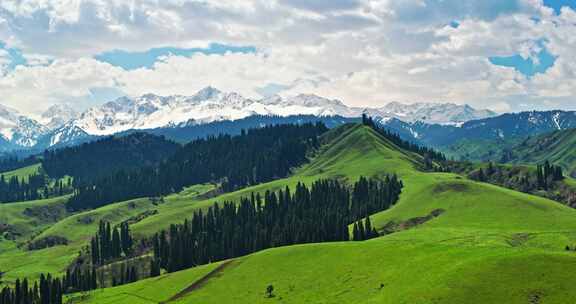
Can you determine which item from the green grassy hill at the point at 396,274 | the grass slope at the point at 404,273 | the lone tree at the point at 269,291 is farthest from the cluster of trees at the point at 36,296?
the lone tree at the point at 269,291

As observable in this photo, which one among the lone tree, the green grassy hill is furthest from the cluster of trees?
the lone tree

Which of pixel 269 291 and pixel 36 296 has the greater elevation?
pixel 269 291

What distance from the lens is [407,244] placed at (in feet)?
504

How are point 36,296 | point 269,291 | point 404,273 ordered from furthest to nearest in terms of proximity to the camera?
point 36,296 → point 269,291 → point 404,273

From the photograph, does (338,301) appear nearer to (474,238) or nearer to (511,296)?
(511,296)

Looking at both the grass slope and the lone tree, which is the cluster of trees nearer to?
the grass slope

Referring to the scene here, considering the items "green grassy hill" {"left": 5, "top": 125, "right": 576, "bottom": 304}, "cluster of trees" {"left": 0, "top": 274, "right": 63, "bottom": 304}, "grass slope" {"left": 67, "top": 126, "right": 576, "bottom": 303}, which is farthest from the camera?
"cluster of trees" {"left": 0, "top": 274, "right": 63, "bottom": 304}

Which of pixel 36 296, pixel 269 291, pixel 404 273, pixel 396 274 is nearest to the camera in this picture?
pixel 404 273

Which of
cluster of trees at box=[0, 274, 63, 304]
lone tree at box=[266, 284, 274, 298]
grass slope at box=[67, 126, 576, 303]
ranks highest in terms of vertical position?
grass slope at box=[67, 126, 576, 303]

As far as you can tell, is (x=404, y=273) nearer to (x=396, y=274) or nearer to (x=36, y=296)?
(x=396, y=274)

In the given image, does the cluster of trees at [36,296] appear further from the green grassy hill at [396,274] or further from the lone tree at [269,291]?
the lone tree at [269,291]

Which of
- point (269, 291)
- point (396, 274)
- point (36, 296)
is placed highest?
point (396, 274)

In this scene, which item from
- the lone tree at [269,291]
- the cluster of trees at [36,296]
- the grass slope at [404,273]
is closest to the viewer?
the grass slope at [404,273]

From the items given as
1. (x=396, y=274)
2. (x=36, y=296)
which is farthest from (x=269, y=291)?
(x=36, y=296)
